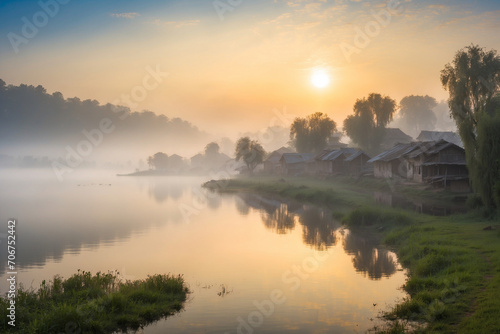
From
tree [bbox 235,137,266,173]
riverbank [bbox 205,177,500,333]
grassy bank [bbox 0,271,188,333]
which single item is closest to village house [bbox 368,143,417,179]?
riverbank [bbox 205,177,500,333]

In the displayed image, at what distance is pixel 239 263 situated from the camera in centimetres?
1992

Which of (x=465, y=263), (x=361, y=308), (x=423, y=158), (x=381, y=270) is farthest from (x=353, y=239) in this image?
(x=423, y=158)

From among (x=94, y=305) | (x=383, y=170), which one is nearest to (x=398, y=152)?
(x=383, y=170)

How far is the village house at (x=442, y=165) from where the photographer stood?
1658 inches

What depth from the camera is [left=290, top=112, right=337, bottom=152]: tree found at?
3900 inches

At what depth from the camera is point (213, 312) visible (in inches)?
512

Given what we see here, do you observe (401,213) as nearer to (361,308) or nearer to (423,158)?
(361,308)

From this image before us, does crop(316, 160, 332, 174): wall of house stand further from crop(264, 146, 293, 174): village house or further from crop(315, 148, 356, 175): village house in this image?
crop(264, 146, 293, 174): village house

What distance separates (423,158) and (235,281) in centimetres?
3732

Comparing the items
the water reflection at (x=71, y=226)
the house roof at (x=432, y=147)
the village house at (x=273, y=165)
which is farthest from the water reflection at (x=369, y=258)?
the village house at (x=273, y=165)

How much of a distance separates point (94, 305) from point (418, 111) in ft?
537

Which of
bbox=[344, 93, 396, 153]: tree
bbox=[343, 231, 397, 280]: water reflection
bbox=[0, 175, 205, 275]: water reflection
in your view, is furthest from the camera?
bbox=[344, 93, 396, 153]: tree

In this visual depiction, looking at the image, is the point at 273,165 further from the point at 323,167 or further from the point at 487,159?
the point at 487,159

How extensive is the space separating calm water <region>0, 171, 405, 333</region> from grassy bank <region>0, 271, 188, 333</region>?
2.22ft
